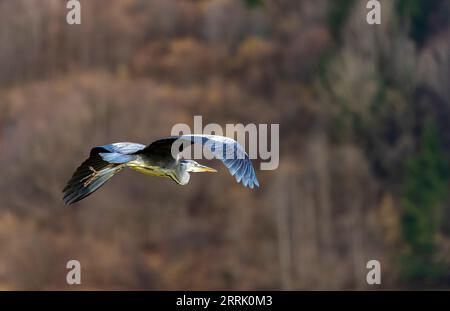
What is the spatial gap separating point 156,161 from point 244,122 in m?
7.51

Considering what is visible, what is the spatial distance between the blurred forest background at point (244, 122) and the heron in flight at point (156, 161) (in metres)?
6.73

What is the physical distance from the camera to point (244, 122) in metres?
13.0

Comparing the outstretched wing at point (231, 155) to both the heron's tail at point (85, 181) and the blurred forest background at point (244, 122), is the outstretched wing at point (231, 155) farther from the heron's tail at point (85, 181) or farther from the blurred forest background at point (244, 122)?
the blurred forest background at point (244, 122)

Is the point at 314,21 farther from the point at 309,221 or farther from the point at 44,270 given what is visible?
the point at 44,270

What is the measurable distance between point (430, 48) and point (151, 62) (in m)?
4.47

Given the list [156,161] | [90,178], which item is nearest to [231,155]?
[156,161]

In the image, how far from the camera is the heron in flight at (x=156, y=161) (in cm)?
490

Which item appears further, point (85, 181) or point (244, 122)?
point (244, 122)

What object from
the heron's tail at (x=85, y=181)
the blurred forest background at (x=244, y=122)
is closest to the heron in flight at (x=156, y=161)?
the heron's tail at (x=85, y=181)

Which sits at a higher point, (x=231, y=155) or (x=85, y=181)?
(x=231, y=155)

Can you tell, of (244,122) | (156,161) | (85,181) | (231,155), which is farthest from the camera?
(244,122)

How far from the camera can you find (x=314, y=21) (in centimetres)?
1410

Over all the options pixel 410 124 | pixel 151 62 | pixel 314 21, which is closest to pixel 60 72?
pixel 151 62

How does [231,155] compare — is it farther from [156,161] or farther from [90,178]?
[90,178]
